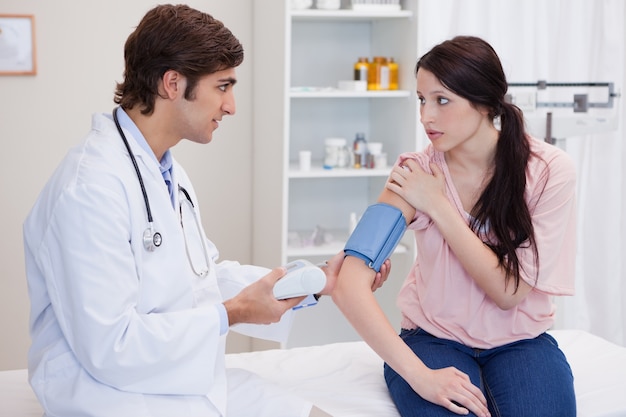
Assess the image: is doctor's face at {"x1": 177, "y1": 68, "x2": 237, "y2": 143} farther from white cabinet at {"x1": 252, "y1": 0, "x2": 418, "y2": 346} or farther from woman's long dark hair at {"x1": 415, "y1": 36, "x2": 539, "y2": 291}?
white cabinet at {"x1": 252, "y1": 0, "x2": 418, "y2": 346}

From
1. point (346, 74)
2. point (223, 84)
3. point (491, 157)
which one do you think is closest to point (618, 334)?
point (346, 74)

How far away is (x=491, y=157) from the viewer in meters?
2.05

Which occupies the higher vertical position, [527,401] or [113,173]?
[113,173]

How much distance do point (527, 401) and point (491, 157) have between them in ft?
1.92

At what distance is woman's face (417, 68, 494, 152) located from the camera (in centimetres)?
195

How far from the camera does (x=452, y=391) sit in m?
1.81

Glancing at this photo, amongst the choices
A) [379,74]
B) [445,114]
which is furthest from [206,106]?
[379,74]

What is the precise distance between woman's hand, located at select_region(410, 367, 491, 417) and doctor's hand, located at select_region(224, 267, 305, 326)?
0.36m

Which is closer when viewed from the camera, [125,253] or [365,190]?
[125,253]

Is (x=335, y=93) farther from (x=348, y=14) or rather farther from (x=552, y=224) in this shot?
(x=552, y=224)

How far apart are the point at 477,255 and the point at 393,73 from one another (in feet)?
4.69

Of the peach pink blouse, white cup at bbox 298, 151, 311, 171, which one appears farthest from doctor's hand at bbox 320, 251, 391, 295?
white cup at bbox 298, 151, 311, 171

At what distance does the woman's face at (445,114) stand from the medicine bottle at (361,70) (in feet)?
3.94

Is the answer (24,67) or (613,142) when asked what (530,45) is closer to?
(613,142)
